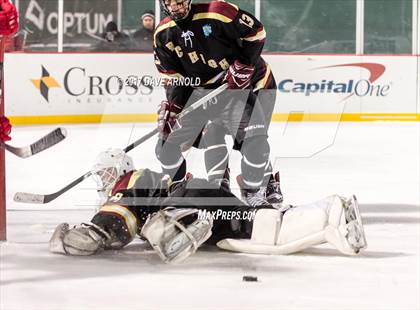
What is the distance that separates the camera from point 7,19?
112 inches

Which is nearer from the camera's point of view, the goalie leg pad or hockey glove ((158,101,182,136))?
the goalie leg pad

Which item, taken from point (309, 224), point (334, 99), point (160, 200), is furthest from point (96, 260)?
point (334, 99)

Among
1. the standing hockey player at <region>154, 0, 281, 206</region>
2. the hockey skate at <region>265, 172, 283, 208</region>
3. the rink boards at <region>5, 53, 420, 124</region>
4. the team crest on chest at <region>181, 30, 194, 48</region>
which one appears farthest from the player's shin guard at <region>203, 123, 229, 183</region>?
the rink boards at <region>5, 53, 420, 124</region>

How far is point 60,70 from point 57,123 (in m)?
0.47

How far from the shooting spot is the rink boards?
24.3 feet

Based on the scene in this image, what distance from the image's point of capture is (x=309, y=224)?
2773 mm

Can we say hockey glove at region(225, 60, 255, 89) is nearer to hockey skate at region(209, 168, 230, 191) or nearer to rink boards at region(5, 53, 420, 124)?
Result: hockey skate at region(209, 168, 230, 191)

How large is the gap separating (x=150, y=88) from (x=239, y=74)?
405cm

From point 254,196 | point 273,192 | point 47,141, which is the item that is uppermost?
point 47,141

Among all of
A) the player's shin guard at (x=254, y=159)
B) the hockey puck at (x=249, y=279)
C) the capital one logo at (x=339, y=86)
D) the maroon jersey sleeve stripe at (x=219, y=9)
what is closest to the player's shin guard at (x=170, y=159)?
the player's shin guard at (x=254, y=159)

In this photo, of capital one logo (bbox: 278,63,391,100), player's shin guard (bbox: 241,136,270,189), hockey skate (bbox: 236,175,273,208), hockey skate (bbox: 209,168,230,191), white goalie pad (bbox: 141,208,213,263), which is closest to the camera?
white goalie pad (bbox: 141,208,213,263)

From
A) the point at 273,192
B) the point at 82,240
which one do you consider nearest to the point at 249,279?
the point at 82,240

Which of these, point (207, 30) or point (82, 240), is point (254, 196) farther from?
point (82, 240)

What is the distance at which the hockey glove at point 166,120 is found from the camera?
345 centimetres
